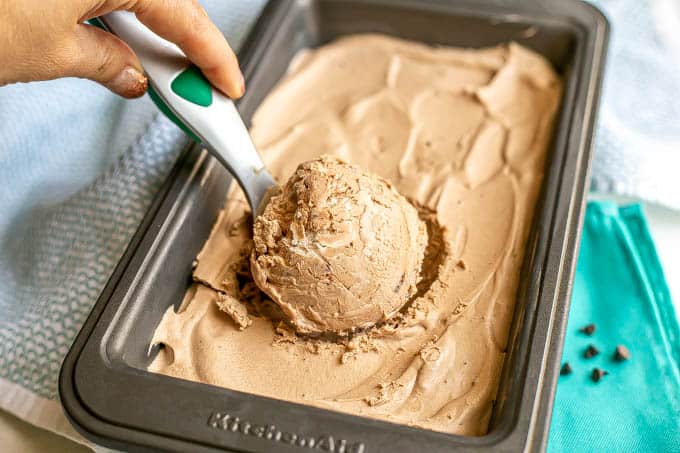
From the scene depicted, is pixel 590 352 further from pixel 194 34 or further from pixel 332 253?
pixel 194 34

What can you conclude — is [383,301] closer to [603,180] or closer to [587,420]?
[587,420]

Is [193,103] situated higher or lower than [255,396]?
higher

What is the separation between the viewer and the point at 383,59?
174cm

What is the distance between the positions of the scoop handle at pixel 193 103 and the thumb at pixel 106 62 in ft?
0.09

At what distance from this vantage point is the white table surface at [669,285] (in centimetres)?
130

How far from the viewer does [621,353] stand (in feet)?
4.53

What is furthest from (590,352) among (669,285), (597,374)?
(669,285)

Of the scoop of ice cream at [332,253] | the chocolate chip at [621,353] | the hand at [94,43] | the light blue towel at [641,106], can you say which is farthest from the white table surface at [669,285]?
the hand at [94,43]

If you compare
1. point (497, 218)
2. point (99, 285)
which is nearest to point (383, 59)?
point (497, 218)

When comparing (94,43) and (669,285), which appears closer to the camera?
(94,43)

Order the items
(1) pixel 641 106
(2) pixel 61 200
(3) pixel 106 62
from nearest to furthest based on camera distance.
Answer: (3) pixel 106 62 → (2) pixel 61 200 → (1) pixel 641 106

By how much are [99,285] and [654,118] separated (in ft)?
4.20

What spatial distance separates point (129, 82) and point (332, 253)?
1.43ft

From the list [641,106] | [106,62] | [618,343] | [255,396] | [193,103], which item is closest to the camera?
[255,396]
